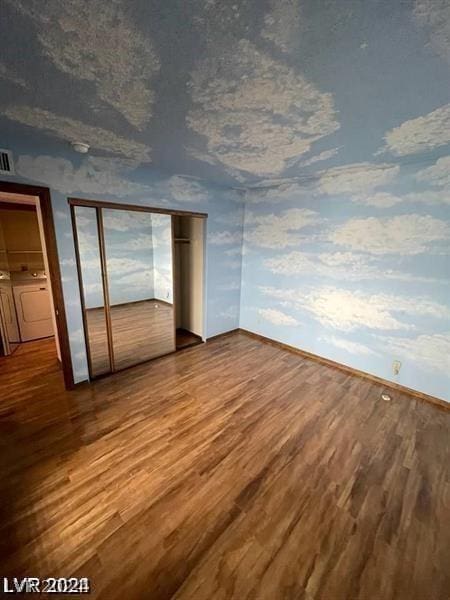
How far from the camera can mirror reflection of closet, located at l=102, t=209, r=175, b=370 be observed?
4.86 meters

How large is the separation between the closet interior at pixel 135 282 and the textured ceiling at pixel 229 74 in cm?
113

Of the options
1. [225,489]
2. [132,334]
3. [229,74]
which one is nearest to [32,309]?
[132,334]

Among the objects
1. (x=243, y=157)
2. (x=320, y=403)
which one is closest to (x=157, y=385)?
(x=320, y=403)

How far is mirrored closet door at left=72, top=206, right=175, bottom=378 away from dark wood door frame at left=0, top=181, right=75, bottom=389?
607mm

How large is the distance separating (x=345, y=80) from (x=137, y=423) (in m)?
2.88

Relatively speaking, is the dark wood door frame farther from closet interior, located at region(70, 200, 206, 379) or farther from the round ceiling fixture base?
the round ceiling fixture base

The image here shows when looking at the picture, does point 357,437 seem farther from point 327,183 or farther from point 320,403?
point 327,183

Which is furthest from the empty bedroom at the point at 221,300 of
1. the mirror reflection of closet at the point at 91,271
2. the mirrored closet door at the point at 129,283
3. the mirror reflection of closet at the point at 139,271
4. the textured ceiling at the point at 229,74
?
the mirror reflection of closet at the point at 139,271

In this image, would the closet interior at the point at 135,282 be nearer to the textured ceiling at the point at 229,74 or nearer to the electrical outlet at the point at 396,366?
the textured ceiling at the point at 229,74

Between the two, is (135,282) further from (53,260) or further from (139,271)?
(53,260)

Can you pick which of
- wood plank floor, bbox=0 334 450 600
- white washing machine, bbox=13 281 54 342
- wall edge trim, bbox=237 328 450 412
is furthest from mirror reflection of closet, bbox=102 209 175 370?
wood plank floor, bbox=0 334 450 600

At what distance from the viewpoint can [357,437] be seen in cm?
216

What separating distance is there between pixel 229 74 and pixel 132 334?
12.7 feet

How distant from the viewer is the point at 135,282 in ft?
19.3
